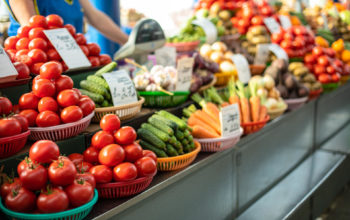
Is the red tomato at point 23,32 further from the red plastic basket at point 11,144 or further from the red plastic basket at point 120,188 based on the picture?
the red plastic basket at point 120,188

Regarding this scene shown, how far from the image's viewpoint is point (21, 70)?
1898 millimetres

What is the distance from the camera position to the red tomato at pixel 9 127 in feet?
5.12

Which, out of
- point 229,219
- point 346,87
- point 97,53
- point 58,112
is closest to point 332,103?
point 346,87

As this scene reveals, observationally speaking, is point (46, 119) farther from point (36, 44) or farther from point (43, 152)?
point (36, 44)

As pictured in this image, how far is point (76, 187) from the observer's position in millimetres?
1523

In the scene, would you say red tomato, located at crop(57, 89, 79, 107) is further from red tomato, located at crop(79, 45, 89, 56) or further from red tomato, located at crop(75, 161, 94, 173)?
red tomato, located at crop(79, 45, 89, 56)

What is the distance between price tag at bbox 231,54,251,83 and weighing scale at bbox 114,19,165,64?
807 mm

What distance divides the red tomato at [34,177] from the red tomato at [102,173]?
0.29 metres

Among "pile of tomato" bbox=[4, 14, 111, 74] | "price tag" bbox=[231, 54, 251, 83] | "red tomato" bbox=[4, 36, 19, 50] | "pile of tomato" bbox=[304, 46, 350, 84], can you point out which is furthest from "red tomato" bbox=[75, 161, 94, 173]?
"pile of tomato" bbox=[304, 46, 350, 84]

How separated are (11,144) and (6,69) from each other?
0.38 meters

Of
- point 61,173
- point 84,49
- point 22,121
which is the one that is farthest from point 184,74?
point 61,173

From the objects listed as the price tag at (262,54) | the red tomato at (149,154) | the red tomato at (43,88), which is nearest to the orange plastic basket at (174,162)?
the red tomato at (149,154)

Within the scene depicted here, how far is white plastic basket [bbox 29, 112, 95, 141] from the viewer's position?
5.88 ft

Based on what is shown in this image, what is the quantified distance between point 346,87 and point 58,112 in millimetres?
3727
